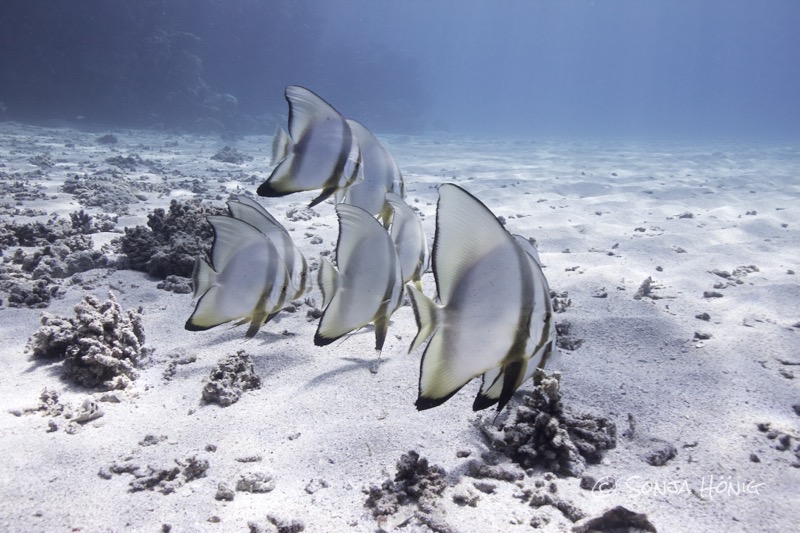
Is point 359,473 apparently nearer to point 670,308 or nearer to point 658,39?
point 670,308

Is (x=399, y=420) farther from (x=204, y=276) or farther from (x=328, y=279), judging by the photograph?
(x=204, y=276)

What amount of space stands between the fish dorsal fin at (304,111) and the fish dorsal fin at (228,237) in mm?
696

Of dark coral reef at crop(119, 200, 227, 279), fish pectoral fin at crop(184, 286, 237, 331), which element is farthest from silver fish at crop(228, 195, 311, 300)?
dark coral reef at crop(119, 200, 227, 279)

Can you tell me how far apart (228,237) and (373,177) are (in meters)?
1.07

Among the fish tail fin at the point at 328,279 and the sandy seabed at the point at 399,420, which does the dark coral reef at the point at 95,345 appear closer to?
the sandy seabed at the point at 399,420

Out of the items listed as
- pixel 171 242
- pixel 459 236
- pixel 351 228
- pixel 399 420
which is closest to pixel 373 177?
pixel 351 228

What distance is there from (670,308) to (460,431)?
346 cm

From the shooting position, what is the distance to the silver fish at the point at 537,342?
1.58m

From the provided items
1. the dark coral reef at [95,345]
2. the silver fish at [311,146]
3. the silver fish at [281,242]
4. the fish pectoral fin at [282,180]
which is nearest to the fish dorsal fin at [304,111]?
the silver fish at [311,146]

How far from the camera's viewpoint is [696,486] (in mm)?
2609

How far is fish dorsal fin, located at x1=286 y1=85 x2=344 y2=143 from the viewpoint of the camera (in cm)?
268

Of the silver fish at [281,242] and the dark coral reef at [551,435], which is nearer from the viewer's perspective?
the dark coral reef at [551,435]

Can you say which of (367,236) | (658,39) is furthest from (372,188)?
(658,39)

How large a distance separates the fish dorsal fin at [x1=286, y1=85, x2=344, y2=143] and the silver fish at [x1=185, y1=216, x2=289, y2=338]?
2.37ft
